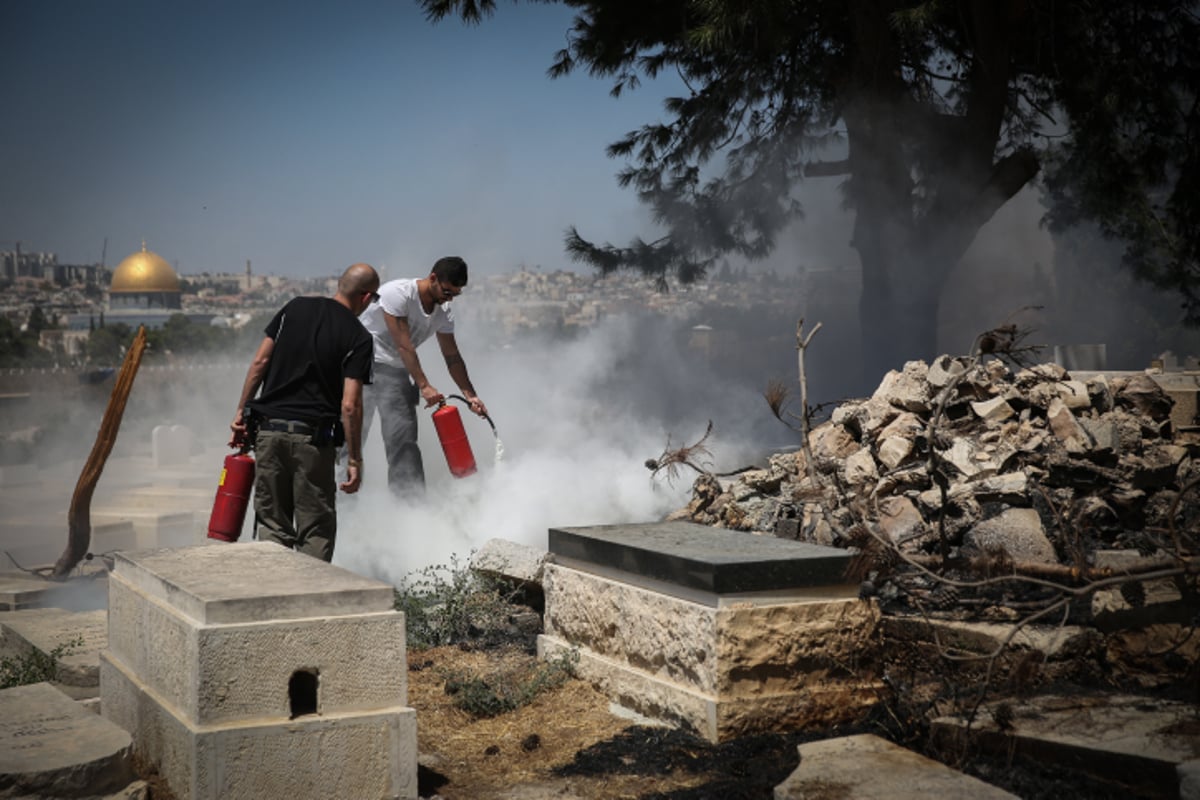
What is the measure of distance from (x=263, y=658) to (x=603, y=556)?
167 centimetres

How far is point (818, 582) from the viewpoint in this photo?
422cm

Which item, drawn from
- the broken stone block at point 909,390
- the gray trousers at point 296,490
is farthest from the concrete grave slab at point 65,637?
the broken stone block at point 909,390

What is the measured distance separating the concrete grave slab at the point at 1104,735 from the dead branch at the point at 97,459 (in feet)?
18.6

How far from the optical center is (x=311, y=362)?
→ 5352mm

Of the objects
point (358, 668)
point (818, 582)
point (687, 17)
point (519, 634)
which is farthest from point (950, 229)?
point (358, 668)

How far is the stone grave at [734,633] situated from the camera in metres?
4.04

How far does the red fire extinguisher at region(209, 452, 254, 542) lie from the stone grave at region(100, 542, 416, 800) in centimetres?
178

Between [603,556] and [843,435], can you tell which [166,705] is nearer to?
[603,556]

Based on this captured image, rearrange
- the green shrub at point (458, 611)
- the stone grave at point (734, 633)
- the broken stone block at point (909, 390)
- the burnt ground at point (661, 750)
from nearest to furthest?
the burnt ground at point (661, 750)
the stone grave at point (734, 633)
the green shrub at point (458, 611)
the broken stone block at point (909, 390)

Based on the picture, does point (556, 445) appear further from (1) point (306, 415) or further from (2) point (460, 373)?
(1) point (306, 415)

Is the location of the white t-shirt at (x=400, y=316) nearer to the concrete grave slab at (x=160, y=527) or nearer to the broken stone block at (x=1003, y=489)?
the broken stone block at (x=1003, y=489)

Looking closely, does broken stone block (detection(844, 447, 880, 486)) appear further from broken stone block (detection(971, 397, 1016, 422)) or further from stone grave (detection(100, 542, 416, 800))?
stone grave (detection(100, 542, 416, 800))

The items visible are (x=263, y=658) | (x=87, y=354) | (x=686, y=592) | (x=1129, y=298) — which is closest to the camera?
(x=263, y=658)

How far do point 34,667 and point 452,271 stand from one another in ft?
10.4
